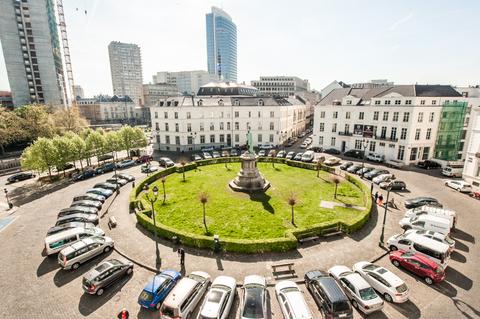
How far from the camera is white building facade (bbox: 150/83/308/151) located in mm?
59500

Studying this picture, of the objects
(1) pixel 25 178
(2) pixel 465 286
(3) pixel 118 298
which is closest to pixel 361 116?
(2) pixel 465 286

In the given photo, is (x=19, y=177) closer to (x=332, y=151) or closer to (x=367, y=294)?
(x=367, y=294)

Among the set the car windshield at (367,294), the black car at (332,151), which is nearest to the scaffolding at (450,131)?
the black car at (332,151)

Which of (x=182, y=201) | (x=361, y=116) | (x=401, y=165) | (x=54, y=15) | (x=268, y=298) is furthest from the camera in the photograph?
(x=54, y=15)

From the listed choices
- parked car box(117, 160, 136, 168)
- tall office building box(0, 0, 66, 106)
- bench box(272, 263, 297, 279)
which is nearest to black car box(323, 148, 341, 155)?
bench box(272, 263, 297, 279)

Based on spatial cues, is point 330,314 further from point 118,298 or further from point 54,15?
point 54,15

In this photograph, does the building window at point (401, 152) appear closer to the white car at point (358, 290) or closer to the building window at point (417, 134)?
the building window at point (417, 134)

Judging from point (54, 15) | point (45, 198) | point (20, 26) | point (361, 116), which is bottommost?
point (45, 198)

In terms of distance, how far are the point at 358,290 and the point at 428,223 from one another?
1231 cm

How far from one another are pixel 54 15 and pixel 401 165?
530 feet

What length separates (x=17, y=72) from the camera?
302 feet

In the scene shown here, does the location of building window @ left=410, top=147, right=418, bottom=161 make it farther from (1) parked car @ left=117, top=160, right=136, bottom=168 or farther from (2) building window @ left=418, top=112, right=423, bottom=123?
(1) parked car @ left=117, top=160, right=136, bottom=168

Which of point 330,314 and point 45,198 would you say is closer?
point 330,314

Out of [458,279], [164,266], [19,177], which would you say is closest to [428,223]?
[458,279]
